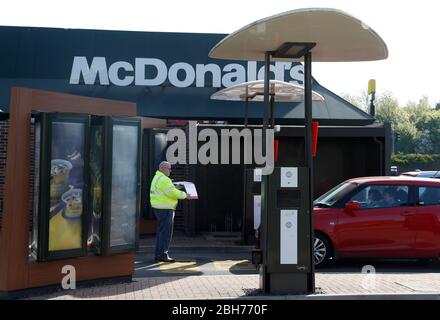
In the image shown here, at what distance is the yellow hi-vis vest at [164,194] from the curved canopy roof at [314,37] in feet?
10.2

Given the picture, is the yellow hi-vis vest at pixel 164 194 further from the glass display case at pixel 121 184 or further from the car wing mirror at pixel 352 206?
the car wing mirror at pixel 352 206

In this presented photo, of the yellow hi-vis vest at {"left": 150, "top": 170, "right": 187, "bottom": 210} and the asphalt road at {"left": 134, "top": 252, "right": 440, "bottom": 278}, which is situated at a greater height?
the yellow hi-vis vest at {"left": 150, "top": 170, "right": 187, "bottom": 210}

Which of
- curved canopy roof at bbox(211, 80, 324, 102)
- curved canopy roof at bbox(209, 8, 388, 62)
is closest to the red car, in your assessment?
curved canopy roof at bbox(209, 8, 388, 62)

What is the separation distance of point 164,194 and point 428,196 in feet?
15.5

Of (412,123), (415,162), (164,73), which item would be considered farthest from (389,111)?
(164,73)

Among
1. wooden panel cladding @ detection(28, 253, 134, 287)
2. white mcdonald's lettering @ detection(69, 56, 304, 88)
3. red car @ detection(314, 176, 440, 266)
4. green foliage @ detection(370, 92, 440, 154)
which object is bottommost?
wooden panel cladding @ detection(28, 253, 134, 287)

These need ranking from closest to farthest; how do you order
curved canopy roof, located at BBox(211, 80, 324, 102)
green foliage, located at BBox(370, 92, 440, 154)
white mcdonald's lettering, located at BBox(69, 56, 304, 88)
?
1. curved canopy roof, located at BBox(211, 80, 324, 102)
2. white mcdonald's lettering, located at BBox(69, 56, 304, 88)
3. green foliage, located at BBox(370, 92, 440, 154)

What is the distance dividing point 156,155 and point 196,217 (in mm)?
2250

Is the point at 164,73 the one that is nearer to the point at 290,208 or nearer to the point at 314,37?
the point at 314,37

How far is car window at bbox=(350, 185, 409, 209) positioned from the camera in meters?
11.3

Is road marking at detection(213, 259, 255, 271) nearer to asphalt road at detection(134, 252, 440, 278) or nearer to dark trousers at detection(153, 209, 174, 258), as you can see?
asphalt road at detection(134, 252, 440, 278)

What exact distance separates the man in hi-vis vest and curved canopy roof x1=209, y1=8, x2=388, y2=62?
3115mm

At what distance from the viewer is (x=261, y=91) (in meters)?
14.4

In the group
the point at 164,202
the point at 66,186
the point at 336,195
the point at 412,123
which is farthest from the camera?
the point at 412,123
